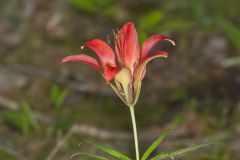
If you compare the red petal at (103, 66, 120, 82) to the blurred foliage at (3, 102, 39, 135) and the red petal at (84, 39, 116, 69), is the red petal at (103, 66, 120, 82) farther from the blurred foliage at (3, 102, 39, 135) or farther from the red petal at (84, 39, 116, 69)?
the blurred foliage at (3, 102, 39, 135)

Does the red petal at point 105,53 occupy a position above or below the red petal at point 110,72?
above

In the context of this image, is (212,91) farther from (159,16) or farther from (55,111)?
(55,111)

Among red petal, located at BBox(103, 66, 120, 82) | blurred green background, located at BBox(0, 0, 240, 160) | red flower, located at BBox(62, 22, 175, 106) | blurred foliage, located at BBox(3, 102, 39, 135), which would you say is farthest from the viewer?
blurred green background, located at BBox(0, 0, 240, 160)

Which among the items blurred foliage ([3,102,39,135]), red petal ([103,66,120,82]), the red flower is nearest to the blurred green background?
blurred foliage ([3,102,39,135])

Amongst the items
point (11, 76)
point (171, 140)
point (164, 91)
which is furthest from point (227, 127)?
point (11, 76)

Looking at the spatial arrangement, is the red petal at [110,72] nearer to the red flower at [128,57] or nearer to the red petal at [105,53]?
the red flower at [128,57]

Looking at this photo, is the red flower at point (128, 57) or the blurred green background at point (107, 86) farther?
the blurred green background at point (107, 86)

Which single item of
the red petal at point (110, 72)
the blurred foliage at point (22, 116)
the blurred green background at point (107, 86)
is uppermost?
the blurred green background at point (107, 86)

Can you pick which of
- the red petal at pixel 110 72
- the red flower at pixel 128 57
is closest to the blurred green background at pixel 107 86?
the red flower at pixel 128 57

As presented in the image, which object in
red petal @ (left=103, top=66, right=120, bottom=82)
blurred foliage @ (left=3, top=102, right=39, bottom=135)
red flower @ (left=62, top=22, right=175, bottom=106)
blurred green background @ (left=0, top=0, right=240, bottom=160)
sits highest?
blurred green background @ (left=0, top=0, right=240, bottom=160)
